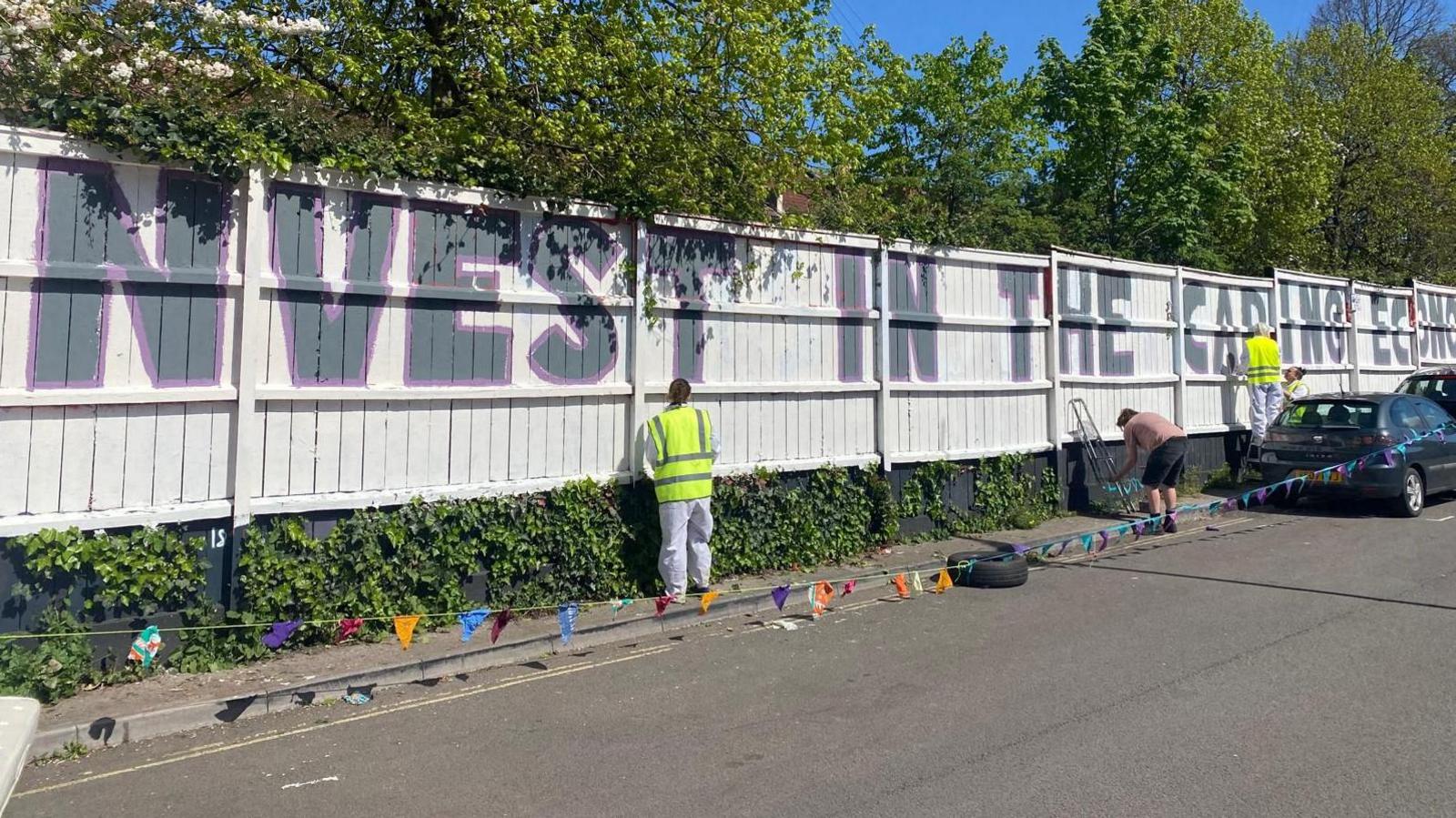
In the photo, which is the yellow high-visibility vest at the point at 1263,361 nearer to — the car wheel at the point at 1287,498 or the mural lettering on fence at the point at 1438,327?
the car wheel at the point at 1287,498

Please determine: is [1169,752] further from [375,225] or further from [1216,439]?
[1216,439]

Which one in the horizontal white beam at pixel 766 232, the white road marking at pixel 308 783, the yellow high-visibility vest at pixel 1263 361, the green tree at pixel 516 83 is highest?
the green tree at pixel 516 83

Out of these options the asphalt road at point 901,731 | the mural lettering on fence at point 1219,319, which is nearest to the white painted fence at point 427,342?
the asphalt road at point 901,731

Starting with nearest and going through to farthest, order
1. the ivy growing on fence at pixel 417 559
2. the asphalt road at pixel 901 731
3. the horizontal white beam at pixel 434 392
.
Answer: the asphalt road at pixel 901 731 < the ivy growing on fence at pixel 417 559 < the horizontal white beam at pixel 434 392

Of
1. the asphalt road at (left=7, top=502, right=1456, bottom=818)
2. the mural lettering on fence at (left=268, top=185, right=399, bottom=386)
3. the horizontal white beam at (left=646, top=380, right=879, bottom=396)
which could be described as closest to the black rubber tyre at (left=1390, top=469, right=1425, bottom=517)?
the asphalt road at (left=7, top=502, right=1456, bottom=818)

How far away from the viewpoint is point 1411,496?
40.3ft

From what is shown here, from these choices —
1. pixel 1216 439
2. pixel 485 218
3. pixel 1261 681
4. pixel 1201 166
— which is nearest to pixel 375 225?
pixel 485 218

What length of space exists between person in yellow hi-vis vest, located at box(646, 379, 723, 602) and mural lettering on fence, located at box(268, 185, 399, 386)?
7.69ft

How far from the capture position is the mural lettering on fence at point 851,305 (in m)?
10.1

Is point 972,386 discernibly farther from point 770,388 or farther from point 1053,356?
point 770,388

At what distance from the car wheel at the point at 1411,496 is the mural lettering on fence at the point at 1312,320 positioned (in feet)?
14.5

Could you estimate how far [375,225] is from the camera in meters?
7.14

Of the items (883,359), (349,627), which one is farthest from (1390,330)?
(349,627)

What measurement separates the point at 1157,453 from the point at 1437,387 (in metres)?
8.16
